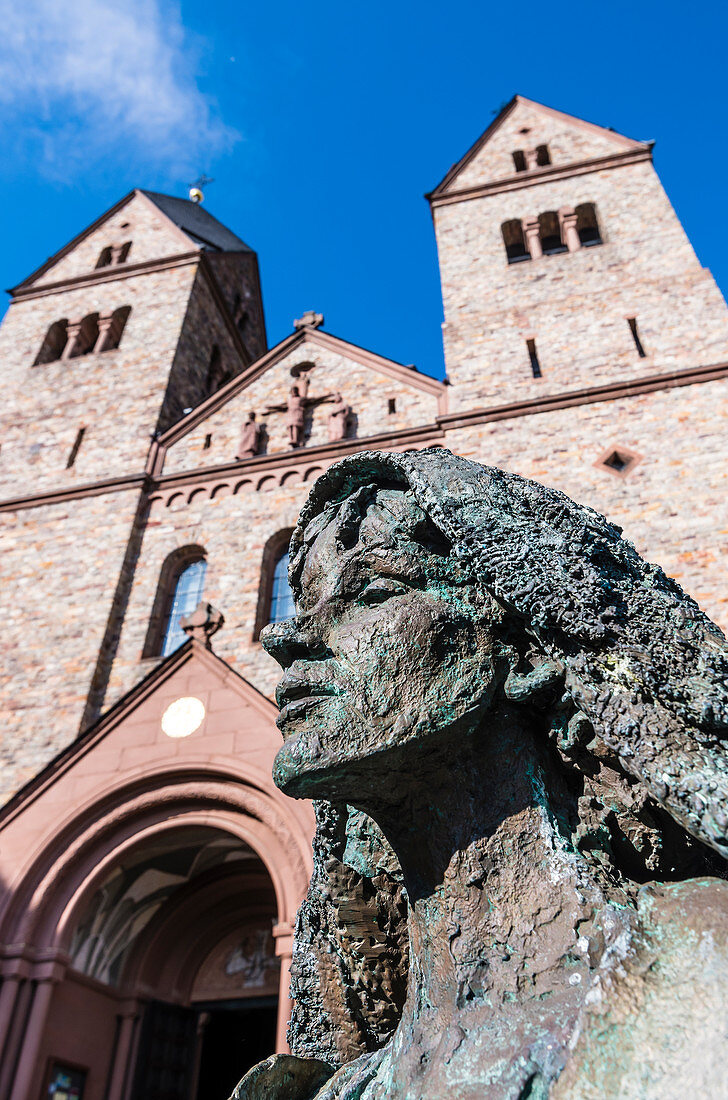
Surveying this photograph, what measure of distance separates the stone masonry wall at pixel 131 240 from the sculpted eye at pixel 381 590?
55.8ft

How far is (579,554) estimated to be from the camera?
58.7 inches

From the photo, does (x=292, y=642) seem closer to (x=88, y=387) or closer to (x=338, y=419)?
(x=338, y=419)

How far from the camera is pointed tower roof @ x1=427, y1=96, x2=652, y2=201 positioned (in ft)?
51.1

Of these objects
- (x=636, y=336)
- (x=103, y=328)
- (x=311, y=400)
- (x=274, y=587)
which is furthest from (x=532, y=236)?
(x=103, y=328)

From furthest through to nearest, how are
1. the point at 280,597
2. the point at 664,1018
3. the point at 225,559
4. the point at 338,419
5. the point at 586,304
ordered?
the point at 586,304 → the point at 338,419 → the point at 225,559 → the point at 280,597 → the point at 664,1018

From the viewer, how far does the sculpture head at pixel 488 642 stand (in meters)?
1.26

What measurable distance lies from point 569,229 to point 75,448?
9.84 metres

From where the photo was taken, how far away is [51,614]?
10.8m

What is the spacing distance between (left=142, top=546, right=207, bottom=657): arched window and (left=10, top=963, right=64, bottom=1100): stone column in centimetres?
405

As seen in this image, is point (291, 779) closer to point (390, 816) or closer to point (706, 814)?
point (390, 816)

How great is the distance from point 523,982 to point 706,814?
1.51 ft

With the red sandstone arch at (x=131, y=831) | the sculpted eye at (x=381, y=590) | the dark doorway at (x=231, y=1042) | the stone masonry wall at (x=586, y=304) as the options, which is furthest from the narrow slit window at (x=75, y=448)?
the sculpted eye at (x=381, y=590)

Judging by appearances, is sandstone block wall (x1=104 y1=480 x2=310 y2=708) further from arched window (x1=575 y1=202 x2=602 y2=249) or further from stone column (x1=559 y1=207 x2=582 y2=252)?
arched window (x1=575 y1=202 x2=602 y2=249)

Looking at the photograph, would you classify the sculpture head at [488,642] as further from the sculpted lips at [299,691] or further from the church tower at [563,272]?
the church tower at [563,272]
